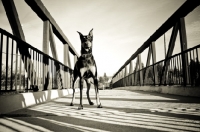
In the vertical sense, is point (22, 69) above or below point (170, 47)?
below

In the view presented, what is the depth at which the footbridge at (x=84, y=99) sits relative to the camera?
202 centimetres

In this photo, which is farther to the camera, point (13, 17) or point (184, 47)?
point (184, 47)

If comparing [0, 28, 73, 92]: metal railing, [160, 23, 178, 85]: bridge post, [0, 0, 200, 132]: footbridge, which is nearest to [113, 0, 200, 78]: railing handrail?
[0, 0, 200, 132]: footbridge

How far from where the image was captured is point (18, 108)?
325 cm

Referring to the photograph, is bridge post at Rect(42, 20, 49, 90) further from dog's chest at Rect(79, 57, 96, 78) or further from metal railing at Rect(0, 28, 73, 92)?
dog's chest at Rect(79, 57, 96, 78)

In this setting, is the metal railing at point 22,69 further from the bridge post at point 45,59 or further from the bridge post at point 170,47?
the bridge post at point 170,47

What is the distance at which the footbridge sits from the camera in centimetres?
202

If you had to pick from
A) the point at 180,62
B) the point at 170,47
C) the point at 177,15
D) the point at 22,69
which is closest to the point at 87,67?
the point at 22,69

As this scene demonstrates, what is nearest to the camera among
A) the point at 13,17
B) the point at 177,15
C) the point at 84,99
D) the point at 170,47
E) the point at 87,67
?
the point at 87,67

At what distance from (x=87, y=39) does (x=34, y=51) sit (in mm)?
2005

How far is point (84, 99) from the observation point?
18.5ft

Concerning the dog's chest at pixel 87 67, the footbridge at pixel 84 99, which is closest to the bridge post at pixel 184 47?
the footbridge at pixel 84 99

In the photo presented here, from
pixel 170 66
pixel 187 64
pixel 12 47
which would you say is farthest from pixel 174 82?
pixel 12 47

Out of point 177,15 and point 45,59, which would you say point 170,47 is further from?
point 45,59
